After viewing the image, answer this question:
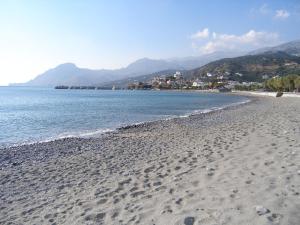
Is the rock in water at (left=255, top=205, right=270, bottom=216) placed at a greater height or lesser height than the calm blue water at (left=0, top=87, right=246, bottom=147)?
greater

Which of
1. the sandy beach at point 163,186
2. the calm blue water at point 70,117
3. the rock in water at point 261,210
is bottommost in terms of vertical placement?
the calm blue water at point 70,117

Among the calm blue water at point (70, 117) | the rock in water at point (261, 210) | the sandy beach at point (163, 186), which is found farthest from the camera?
the calm blue water at point (70, 117)

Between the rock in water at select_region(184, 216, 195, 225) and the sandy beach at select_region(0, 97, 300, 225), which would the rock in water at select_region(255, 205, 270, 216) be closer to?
the sandy beach at select_region(0, 97, 300, 225)

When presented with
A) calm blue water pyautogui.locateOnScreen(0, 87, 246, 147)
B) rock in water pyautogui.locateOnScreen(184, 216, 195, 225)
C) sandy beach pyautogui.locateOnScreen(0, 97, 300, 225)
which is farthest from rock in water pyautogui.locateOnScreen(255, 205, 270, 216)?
calm blue water pyautogui.locateOnScreen(0, 87, 246, 147)

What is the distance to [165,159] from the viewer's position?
12.7 meters

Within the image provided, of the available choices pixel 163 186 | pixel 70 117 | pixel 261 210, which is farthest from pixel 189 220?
pixel 70 117

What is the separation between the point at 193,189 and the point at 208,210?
1.42 meters

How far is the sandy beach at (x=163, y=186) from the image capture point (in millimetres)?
6656

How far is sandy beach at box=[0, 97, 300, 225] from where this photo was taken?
6656 millimetres

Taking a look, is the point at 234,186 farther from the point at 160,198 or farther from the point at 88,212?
the point at 88,212

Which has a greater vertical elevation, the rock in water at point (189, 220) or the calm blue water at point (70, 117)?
the rock in water at point (189, 220)

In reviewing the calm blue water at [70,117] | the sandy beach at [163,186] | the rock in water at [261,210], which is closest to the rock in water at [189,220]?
the sandy beach at [163,186]

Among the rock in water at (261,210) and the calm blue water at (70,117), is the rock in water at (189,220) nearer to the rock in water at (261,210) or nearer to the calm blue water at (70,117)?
the rock in water at (261,210)

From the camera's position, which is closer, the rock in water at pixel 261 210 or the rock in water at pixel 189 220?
the rock in water at pixel 189 220
